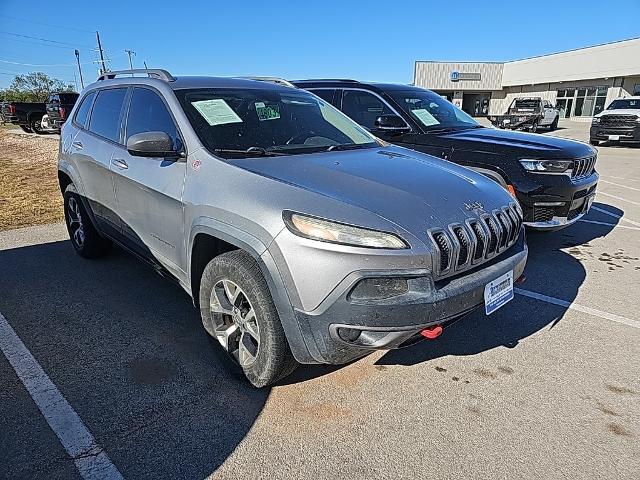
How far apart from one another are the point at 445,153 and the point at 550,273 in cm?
169

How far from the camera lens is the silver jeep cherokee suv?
2.15m

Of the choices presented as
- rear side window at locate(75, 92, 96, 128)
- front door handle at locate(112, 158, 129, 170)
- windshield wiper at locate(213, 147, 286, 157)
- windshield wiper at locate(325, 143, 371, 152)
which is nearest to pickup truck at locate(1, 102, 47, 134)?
rear side window at locate(75, 92, 96, 128)

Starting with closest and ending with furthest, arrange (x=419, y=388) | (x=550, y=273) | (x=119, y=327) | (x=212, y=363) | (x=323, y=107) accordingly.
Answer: (x=419, y=388) < (x=212, y=363) < (x=119, y=327) < (x=323, y=107) < (x=550, y=273)

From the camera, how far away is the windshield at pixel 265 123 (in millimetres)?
2953

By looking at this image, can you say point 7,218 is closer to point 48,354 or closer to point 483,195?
point 48,354

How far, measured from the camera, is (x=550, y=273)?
448 cm

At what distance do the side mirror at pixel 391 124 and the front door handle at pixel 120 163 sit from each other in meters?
3.12

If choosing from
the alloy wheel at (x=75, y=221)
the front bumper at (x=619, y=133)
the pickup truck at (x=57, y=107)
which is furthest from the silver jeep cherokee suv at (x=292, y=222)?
the pickup truck at (x=57, y=107)

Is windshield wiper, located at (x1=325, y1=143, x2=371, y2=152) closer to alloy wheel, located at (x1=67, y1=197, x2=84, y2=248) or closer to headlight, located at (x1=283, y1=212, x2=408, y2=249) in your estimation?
headlight, located at (x1=283, y1=212, x2=408, y2=249)

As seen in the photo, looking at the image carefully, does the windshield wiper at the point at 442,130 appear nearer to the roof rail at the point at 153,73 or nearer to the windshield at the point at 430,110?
the windshield at the point at 430,110

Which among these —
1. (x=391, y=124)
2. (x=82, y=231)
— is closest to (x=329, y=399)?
(x=82, y=231)

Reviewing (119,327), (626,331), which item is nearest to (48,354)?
(119,327)

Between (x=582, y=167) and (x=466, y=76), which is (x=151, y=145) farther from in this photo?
(x=466, y=76)

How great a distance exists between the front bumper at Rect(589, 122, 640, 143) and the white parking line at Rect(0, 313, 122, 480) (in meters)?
20.0
